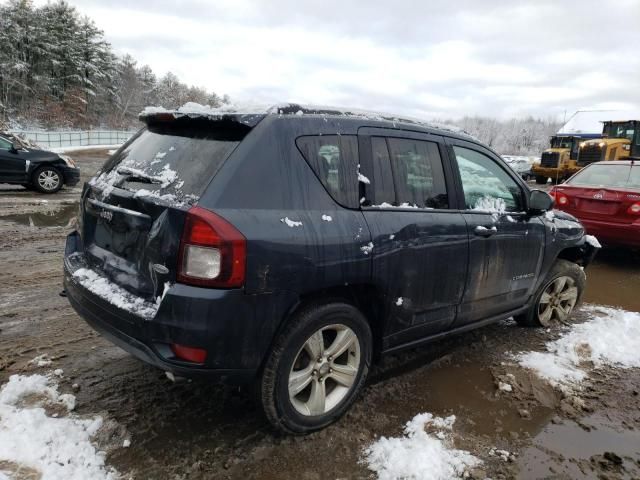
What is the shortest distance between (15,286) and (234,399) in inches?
125

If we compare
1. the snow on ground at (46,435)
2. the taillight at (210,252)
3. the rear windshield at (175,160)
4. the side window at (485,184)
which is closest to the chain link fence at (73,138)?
the rear windshield at (175,160)

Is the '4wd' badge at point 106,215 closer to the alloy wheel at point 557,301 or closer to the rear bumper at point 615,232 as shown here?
the alloy wheel at point 557,301

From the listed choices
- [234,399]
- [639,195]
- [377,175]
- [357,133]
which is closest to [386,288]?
[377,175]

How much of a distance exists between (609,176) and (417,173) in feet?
19.8

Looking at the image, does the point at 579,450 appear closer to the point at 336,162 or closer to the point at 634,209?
the point at 336,162

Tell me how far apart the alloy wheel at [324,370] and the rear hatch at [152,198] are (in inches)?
34.8

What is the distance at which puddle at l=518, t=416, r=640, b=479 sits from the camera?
2637mm

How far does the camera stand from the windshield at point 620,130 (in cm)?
2301

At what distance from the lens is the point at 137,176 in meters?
2.73

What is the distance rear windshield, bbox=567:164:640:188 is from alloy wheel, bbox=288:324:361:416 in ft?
20.8

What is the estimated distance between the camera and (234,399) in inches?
122

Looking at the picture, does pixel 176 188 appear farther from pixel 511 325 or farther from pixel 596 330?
pixel 596 330

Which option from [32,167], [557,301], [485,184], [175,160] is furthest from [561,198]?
[32,167]

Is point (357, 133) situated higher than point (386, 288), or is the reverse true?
point (357, 133)
